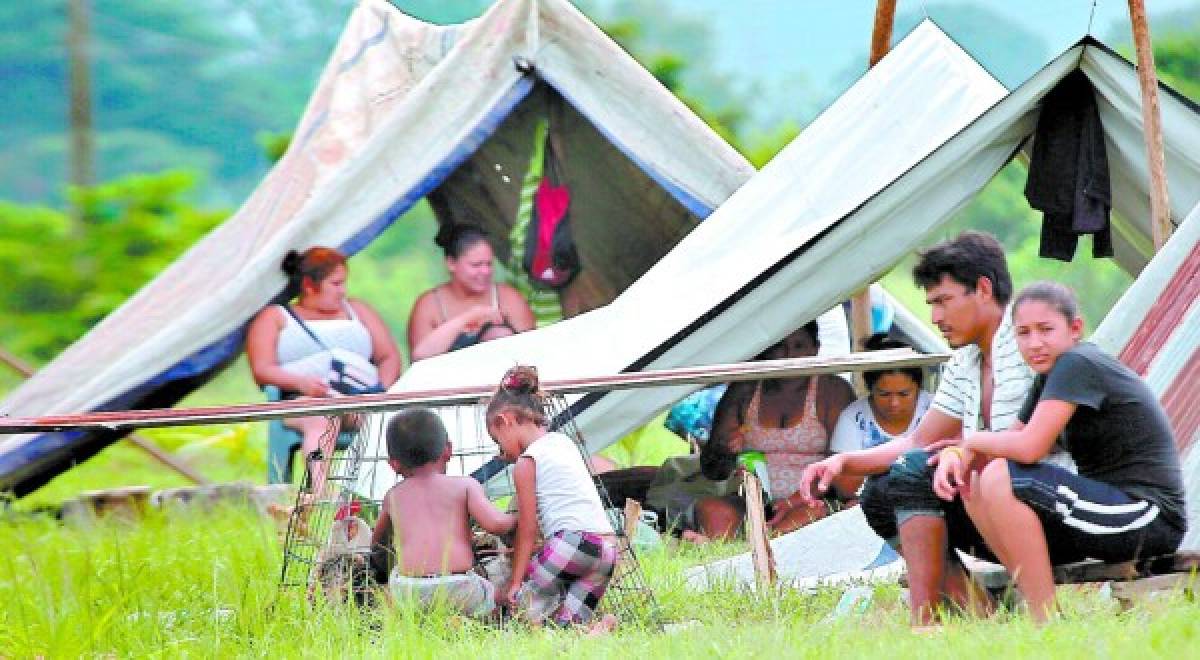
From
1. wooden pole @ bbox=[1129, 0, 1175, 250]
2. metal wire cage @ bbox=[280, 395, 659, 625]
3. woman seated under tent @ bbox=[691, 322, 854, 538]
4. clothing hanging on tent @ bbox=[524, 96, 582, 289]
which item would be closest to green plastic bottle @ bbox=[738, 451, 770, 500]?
woman seated under tent @ bbox=[691, 322, 854, 538]

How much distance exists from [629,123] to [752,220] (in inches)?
48.9

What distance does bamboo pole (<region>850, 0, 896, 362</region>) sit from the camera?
5682 mm

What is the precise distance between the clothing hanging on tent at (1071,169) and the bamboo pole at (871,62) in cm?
73

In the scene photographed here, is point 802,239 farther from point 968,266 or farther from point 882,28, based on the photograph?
point 882,28

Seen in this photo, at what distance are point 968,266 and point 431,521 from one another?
4.07 feet

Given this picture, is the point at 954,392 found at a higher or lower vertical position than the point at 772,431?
lower

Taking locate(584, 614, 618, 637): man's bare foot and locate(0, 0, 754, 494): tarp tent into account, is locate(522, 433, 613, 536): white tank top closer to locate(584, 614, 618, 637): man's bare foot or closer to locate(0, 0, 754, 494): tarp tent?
locate(584, 614, 618, 637): man's bare foot

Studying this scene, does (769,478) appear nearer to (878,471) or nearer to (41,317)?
(878,471)

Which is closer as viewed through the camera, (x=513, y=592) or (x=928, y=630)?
(x=928, y=630)

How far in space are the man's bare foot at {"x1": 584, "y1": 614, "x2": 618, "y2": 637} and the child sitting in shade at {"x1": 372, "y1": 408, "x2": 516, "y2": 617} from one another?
232mm

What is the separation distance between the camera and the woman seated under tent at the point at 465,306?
6.70 m

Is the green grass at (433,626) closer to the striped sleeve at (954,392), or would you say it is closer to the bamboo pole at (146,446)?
the striped sleeve at (954,392)

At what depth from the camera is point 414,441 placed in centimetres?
407

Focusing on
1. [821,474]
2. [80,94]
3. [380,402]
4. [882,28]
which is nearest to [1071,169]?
[882,28]
